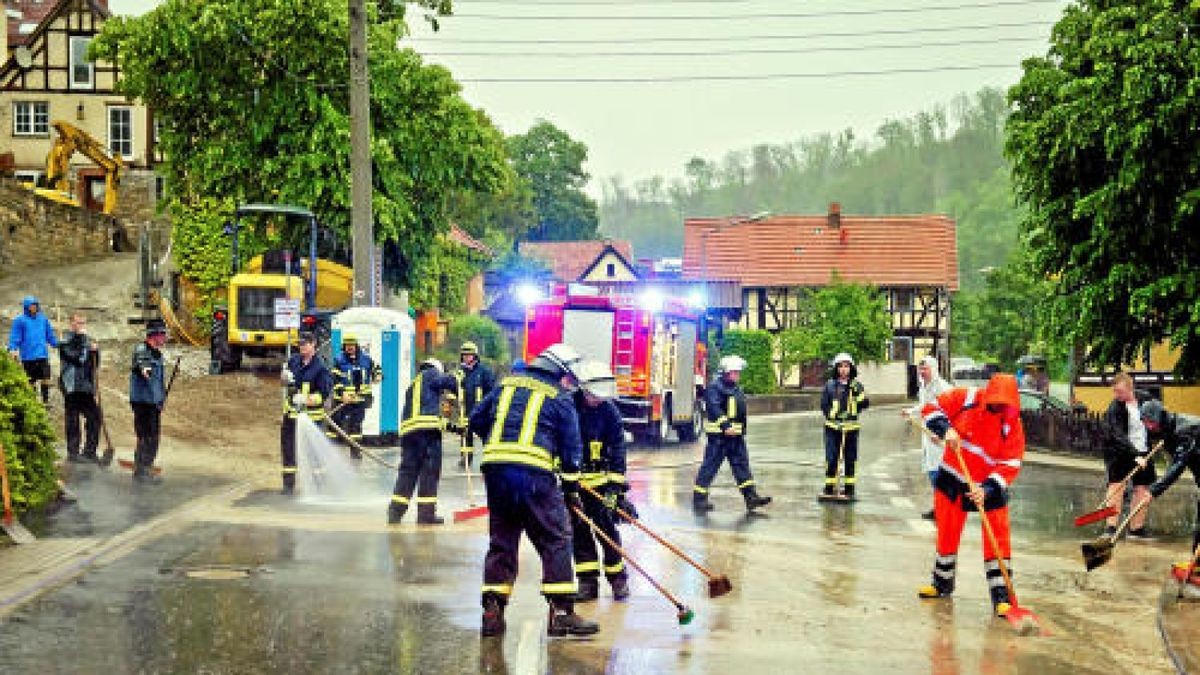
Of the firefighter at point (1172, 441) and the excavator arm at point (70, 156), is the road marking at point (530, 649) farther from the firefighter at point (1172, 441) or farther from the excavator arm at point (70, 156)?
the excavator arm at point (70, 156)

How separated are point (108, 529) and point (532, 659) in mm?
6103

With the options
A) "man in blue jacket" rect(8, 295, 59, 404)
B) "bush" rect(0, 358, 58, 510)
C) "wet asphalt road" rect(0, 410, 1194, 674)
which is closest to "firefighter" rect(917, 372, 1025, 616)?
"wet asphalt road" rect(0, 410, 1194, 674)

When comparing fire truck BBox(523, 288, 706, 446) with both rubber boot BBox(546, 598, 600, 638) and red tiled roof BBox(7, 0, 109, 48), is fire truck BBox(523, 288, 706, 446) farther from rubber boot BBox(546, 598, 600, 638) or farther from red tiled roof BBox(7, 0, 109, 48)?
red tiled roof BBox(7, 0, 109, 48)

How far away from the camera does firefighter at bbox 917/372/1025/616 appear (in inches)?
431

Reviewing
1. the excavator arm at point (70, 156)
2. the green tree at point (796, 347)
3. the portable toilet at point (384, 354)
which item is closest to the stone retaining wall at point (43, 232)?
the excavator arm at point (70, 156)

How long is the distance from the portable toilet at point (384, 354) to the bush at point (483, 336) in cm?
2932

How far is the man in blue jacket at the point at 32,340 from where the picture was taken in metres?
18.2

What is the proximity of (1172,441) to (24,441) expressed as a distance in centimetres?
1092

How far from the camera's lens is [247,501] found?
16.3 meters

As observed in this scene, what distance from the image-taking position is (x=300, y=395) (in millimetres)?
17062

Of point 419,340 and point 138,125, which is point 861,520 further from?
point 138,125

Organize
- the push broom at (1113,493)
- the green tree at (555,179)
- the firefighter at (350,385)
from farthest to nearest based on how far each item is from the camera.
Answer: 1. the green tree at (555,179)
2. the firefighter at (350,385)
3. the push broom at (1113,493)

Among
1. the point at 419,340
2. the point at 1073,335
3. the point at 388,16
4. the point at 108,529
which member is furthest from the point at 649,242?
the point at 108,529

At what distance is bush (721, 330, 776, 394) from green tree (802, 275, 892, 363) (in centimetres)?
444
